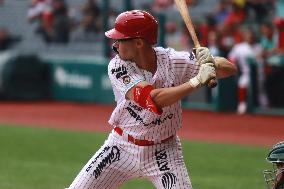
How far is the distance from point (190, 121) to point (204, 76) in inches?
434

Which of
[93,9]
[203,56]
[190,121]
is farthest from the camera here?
[93,9]

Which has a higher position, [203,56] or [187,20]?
[187,20]

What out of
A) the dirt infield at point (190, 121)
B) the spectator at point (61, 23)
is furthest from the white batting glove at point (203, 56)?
the spectator at point (61, 23)

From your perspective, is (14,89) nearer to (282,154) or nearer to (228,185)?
(228,185)

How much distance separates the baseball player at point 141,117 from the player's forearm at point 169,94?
0.17 m

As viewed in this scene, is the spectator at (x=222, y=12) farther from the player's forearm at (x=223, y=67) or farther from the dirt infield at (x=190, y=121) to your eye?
the player's forearm at (x=223, y=67)

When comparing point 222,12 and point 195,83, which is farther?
point 222,12

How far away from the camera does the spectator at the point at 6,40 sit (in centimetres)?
2222

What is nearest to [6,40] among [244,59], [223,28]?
[223,28]

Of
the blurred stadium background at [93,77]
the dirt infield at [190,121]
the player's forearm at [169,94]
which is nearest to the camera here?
the player's forearm at [169,94]

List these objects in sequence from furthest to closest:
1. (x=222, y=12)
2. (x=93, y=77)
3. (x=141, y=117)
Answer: (x=93, y=77) → (x=222, y=12) → (x=141, y=117)

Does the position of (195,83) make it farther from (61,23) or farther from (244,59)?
(61,23)

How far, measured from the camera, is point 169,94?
5098 mm

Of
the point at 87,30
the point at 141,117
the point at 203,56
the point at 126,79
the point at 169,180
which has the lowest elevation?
the point at 169,180
